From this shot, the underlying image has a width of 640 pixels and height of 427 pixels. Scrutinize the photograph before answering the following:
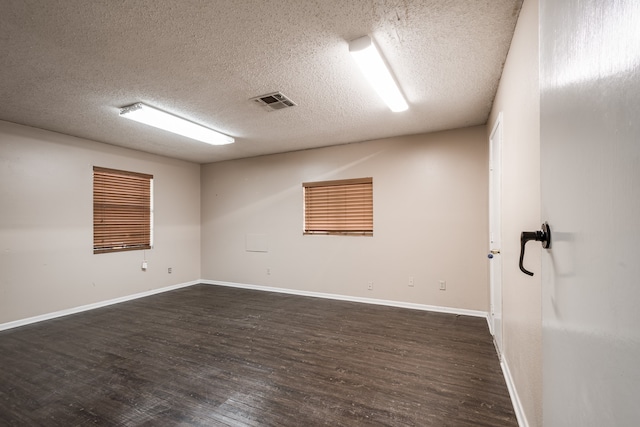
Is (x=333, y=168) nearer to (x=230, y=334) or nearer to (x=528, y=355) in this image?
(x=230, y=334)

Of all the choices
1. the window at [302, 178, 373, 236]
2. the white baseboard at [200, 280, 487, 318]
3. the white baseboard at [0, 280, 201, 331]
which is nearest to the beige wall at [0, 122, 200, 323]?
the white baseboard at [0, 280, 201, 331]

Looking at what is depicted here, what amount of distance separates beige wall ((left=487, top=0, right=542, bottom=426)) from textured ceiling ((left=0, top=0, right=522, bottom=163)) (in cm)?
38

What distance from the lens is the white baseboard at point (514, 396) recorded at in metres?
1.80

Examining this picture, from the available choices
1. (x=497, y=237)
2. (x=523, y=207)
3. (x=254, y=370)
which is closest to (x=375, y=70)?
(x=523, y=207)

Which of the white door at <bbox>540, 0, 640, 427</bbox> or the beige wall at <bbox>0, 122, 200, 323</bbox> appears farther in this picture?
the beige wall at <bbox>0, 122, 200, 323</bbox>

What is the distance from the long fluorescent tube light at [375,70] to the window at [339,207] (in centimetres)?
179

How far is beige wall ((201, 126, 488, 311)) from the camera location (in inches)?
160

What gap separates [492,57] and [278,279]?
451cm

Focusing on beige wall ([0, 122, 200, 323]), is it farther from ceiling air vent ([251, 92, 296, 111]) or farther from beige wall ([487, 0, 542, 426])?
beige wall ([487, 0, 542, 426])

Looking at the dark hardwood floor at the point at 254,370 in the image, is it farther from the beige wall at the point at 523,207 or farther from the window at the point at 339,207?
the window at the point at 339,207

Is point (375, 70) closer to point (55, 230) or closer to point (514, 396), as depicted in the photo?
point (514, 396)

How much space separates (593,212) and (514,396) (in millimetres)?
2106

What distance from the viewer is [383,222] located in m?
4.59

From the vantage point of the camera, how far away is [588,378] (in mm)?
586
